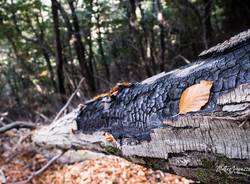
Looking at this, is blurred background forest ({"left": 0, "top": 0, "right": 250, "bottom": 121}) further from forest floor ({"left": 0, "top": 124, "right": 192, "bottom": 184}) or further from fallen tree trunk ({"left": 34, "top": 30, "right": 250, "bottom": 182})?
fallen tree trunk ({"left": 34, "top": 30, "right": 250, "bottom": 182})

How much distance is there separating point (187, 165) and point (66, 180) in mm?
2476

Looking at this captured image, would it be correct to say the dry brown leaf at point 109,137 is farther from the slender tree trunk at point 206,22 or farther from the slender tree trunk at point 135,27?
the slender tree trunk at point 206,22

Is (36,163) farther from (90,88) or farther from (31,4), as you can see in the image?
(31,4)

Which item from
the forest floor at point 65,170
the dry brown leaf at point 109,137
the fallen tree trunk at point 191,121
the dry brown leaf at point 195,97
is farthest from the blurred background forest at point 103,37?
the dry brown leaf at point 195,97

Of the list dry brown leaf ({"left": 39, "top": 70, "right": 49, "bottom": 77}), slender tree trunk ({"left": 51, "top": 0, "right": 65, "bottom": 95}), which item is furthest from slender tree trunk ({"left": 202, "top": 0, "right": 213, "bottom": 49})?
dry brown leaf ({"left": 39, "top": 70, "right": 49, "bottom": 77})

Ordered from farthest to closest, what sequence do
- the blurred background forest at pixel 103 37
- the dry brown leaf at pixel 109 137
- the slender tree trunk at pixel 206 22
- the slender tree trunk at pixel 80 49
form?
the slender tree trunk at pixel 80 49 < the blurred background forest at pixel 103 37 < the slender tree trunk at pixel 206 22 < the dry brown leaf at pixel 109 137

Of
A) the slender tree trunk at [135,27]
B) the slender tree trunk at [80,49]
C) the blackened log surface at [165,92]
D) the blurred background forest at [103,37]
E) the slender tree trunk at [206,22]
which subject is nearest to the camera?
the blackened log surface at [165,92]

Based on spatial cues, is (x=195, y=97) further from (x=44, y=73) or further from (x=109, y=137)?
(x=44, y=73)

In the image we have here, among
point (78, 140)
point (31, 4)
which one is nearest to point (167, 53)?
point (31, 4)

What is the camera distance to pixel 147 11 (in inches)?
391

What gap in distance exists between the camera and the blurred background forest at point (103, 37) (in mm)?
7316

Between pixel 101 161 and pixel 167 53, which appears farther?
pixel 167 53

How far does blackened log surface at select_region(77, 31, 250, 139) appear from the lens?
149 cm

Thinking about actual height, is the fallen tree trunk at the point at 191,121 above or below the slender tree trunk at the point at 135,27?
below
